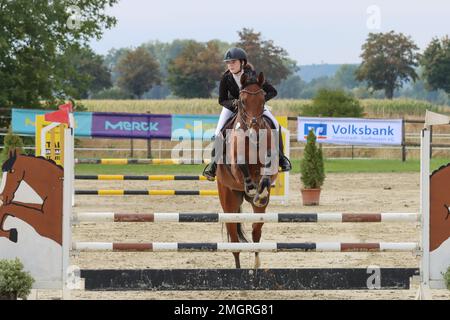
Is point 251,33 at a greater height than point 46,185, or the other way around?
point 251,33

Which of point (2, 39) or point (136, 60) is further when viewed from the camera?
point (136, 60)

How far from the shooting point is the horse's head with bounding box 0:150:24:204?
640 cm

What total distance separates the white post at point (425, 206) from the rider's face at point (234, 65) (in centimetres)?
215

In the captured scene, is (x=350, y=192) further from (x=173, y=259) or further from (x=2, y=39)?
(x=2, y=39)

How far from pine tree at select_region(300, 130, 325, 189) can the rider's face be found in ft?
21.6

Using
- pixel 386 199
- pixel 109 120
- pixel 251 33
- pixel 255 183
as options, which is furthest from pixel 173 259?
pixel 251 33

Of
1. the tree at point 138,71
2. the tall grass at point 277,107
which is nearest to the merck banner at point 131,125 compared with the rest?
the tall grass at point 277,107

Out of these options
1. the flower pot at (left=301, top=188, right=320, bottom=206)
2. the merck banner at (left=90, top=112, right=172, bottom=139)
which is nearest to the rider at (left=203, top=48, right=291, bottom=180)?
the flower pot at (left=301, top=188, right=320, bottom=206)

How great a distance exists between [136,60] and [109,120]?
54.9 meters

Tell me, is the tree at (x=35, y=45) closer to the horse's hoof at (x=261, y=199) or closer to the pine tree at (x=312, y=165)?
the pine tree at (x=312, y=165)

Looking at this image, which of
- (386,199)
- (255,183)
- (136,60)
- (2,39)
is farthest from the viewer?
(136,60)

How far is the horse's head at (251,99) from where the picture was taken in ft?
24.7
